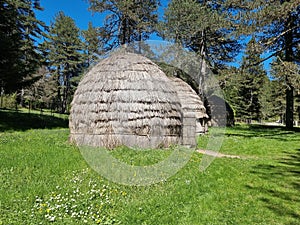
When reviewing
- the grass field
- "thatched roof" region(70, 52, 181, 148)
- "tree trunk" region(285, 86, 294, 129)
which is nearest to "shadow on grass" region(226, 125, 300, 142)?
"tree trunk" region(285, 86, 294, 129)

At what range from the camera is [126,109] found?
952 cm

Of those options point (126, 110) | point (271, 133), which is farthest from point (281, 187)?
point (271, 133)

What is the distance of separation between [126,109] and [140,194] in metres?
4.73

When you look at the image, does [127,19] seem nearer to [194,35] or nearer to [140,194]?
[194,35]

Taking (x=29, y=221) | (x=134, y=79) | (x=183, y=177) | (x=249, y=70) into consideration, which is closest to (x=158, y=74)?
(x=134, y=79)

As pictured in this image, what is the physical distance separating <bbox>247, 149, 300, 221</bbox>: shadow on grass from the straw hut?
3833mm

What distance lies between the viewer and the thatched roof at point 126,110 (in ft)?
31.1

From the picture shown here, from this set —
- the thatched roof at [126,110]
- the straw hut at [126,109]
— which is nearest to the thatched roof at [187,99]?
the straw hut at [126,109]

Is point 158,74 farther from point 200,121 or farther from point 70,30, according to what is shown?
point 70,30

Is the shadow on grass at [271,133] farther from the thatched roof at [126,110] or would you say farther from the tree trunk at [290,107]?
the thatched roof at [126,110]

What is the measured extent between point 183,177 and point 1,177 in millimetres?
4498

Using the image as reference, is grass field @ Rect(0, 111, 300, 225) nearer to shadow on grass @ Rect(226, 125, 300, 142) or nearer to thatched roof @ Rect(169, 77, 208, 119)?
thatched roof @ Rect(169, 77, 208, 119)

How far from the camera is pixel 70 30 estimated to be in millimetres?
36875

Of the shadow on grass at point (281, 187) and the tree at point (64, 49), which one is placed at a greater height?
the tree at point (64, 49)
